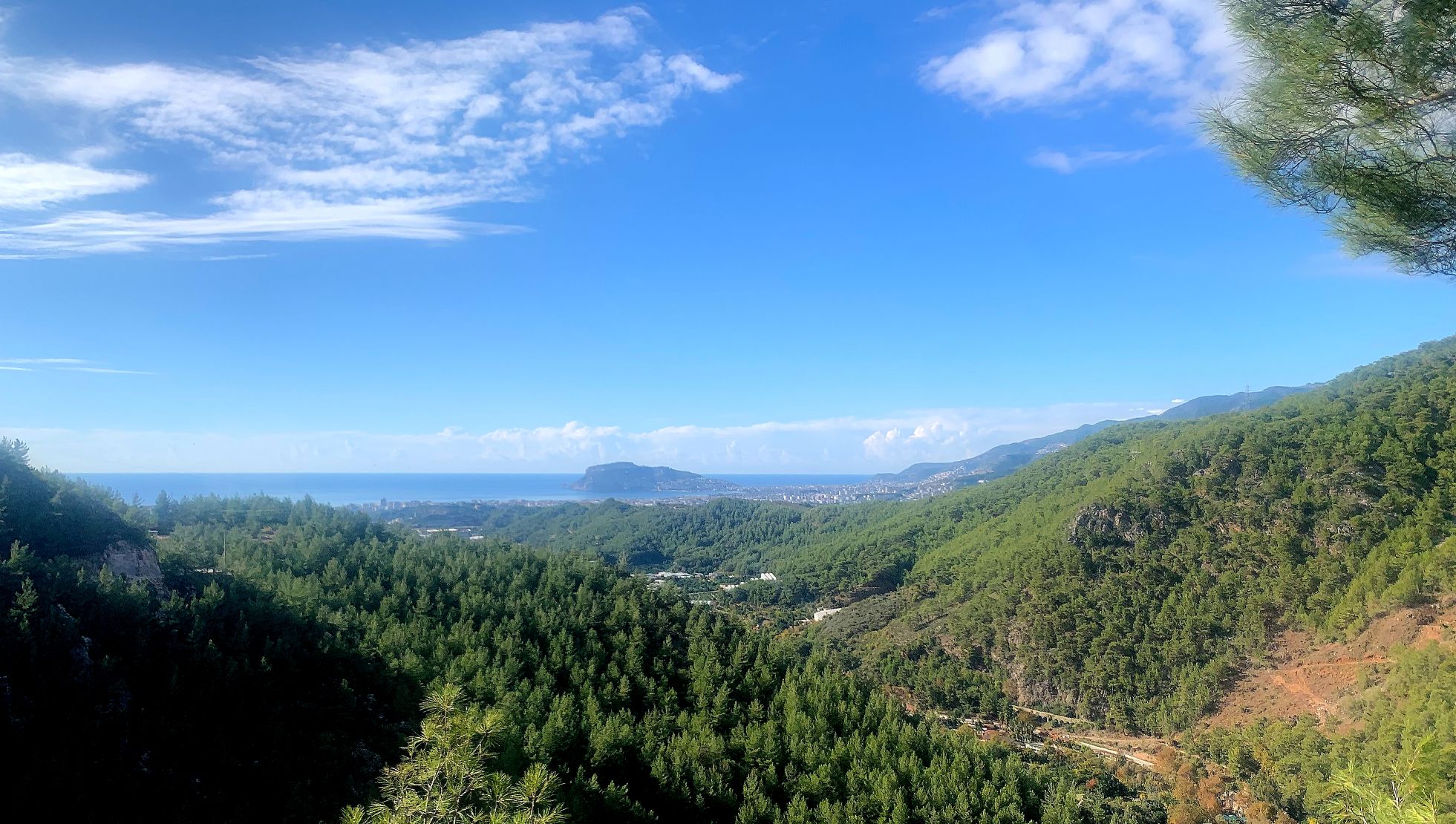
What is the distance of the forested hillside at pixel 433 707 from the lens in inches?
465

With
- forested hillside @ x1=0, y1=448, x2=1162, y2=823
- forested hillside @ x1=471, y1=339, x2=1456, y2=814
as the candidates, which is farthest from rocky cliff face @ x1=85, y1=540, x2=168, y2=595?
forested hillside @ x1=471, y1=339, x2=1456, y2=814

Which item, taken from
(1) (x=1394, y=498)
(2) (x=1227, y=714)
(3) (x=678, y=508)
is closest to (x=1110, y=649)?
(2) (x=1227, y=714)

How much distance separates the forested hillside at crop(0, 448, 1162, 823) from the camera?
11.8 m

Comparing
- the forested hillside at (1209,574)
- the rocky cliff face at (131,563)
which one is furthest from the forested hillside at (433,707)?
the forested hillside at (1209,574)

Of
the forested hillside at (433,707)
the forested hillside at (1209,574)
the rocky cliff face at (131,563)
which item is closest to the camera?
the forested hillside at (433,707)

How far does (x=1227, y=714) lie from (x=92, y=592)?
4729cm

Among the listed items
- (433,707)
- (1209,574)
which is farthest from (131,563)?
(1209,574)

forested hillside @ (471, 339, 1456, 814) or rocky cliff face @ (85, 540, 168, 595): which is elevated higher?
rocky cliff face @ (85, 540, 168, 595)

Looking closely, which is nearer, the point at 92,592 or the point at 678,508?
the point at 92,592

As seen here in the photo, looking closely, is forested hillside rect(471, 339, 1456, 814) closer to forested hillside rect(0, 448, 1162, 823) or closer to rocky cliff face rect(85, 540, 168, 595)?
forested hillside rect(0, 448, 1162, 823)

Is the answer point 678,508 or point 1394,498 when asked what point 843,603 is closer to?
point 1394,498

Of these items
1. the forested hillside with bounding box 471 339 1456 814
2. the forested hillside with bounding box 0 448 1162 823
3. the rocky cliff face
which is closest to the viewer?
the forested hillside with bounding box 0 448 1162 823

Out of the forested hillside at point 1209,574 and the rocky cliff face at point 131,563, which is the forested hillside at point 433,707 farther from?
the forested hillside at point 1209,574

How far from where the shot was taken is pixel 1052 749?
33312 mm
